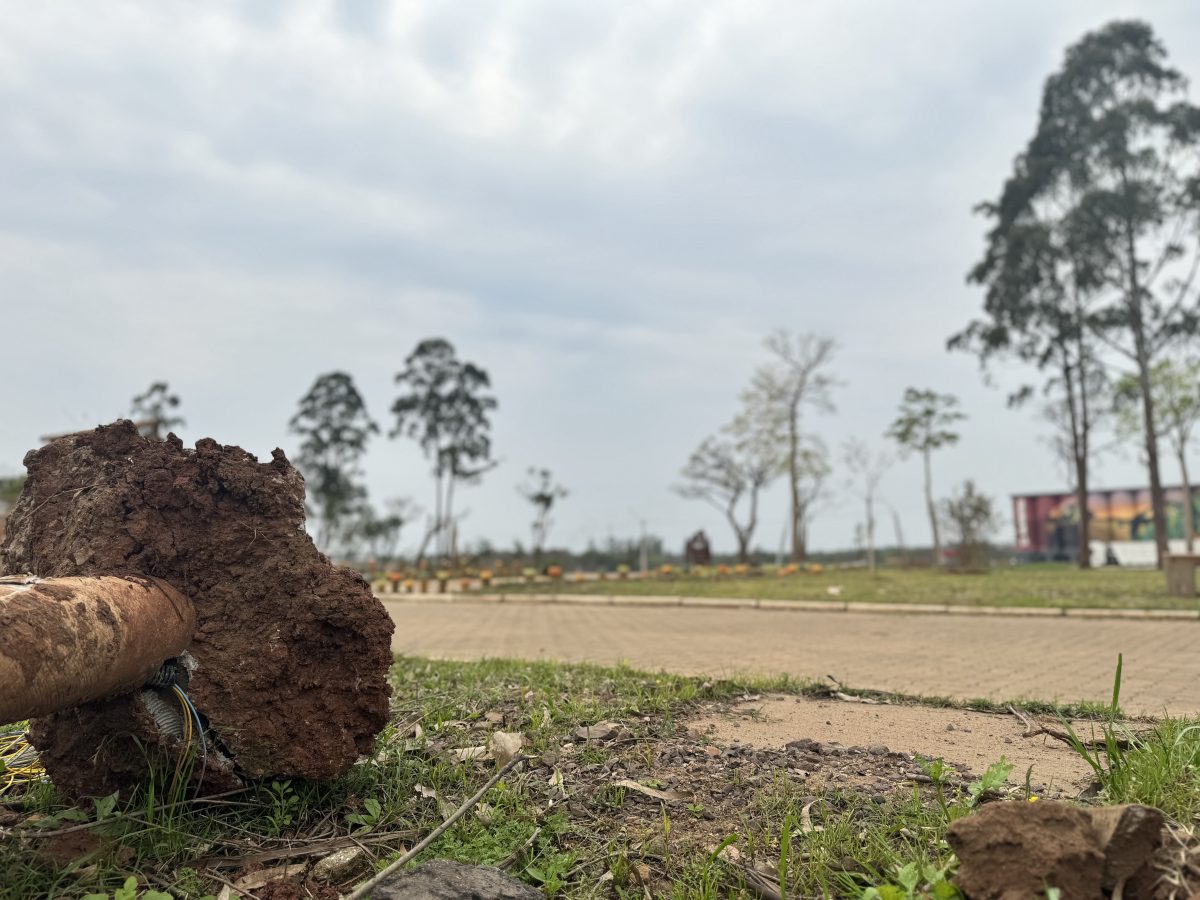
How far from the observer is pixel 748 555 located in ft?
107

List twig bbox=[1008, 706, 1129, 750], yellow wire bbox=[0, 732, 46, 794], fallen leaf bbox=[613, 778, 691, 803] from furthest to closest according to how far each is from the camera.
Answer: twig bbox=[1008, 706, 1129, 750] → yellow wire bbox=[0, 732, 46, 794] → fallen leaf bbox=[613, 778, 691, 803]

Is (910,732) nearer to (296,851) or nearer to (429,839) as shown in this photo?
(429,839)

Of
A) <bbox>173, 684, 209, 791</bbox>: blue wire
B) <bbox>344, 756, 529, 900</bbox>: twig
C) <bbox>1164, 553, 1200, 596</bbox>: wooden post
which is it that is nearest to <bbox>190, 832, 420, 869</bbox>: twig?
<bbox>344, 756, 529, 900</bbox>: twig

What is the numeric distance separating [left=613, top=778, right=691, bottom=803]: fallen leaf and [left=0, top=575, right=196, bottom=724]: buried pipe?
158 centimetres

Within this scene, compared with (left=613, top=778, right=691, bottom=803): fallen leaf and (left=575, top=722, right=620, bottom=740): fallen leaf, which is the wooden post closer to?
(left=575, top=722, right=620, bottom=740): fallen leaf

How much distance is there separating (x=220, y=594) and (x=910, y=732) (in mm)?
2885

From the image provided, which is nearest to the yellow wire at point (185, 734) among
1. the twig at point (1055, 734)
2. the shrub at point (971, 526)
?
the twig at point (1055, 734)

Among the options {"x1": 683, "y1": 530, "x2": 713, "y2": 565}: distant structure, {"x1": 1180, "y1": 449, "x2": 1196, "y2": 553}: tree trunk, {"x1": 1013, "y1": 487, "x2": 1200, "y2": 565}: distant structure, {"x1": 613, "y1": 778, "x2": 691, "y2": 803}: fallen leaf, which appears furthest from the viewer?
{"x1": 1013, "y1": 487, "x2": 1200, "y2": 565}: distant structure

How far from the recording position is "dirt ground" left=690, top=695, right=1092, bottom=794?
3152 millimetres

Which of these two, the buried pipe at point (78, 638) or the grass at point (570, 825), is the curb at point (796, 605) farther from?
the buried pipe at point (78, 638)

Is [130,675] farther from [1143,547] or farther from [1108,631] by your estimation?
[1143,547]

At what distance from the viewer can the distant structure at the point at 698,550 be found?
28.3 meters

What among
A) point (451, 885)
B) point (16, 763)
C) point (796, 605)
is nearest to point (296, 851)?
point (451, 885)

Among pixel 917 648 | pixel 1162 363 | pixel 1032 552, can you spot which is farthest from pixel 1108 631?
pixel 1032 552
